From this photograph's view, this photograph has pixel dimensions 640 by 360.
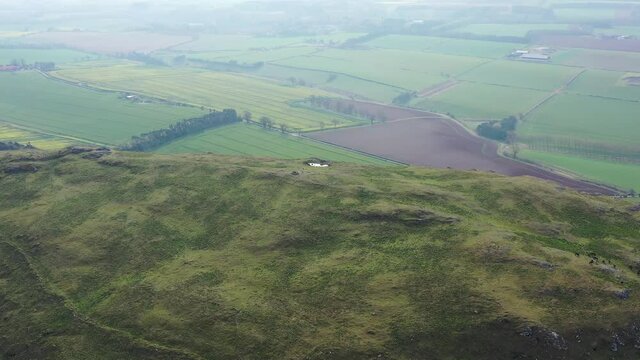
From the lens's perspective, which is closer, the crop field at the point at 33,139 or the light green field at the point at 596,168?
the light green field at the point at 596,168

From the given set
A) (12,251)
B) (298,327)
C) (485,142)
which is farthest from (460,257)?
(485,142)

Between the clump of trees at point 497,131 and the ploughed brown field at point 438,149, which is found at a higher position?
the clump of trees at point 497,131

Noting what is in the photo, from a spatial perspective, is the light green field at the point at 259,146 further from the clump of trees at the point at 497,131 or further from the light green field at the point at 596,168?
the light green field at the point at 596,168

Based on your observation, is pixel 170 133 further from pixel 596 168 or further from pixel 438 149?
pixel 596 168

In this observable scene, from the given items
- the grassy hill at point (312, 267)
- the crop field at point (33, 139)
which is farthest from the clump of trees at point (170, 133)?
the grassy hill at point (312, 267)

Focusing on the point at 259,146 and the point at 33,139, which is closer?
the point at 259,146

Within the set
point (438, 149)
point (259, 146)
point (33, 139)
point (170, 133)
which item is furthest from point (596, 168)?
point (33, 139)

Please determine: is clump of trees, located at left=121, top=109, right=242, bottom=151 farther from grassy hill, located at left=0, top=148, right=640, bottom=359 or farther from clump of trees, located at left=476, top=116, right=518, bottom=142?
clump of trees, located at left=476, top=116, right=518, bottom=142
